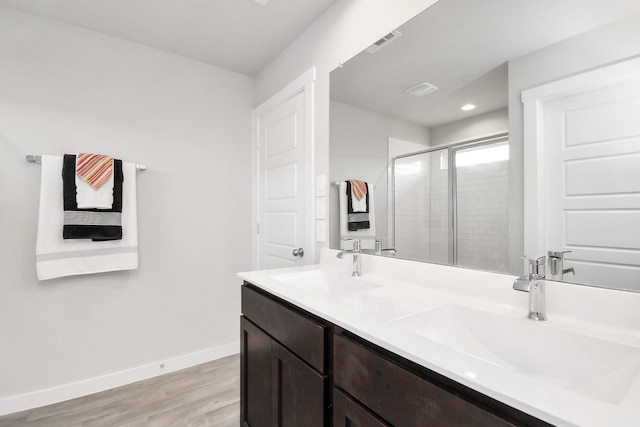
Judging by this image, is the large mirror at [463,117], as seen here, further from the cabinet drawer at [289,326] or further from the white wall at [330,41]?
the cabinet drawer at [289,326]

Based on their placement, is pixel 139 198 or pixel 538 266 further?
pixel 139 198

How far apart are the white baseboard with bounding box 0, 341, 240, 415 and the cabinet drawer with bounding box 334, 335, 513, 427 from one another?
1.95m

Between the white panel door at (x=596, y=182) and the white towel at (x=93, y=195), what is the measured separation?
7.70ft

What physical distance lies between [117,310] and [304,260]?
1.41 metres

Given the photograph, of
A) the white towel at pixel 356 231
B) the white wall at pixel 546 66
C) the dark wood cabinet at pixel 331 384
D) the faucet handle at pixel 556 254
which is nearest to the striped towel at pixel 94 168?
the dark wood cabinet at pixel 331 384

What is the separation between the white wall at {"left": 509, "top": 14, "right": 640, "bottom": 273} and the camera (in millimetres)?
790

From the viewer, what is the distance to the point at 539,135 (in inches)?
37.2

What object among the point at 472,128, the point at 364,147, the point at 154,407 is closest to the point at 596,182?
the point at 472,128

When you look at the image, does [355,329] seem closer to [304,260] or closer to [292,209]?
[304,260]

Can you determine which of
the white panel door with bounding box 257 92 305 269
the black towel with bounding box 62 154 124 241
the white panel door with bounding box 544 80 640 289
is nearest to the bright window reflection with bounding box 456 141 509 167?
the white panel door with bounding box 544 80 640 289

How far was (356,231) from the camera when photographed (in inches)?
65.4

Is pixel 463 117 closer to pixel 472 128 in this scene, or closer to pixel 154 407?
pixel 472 128

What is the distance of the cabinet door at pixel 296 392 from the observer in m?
0.92

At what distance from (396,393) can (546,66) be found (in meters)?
1.05
